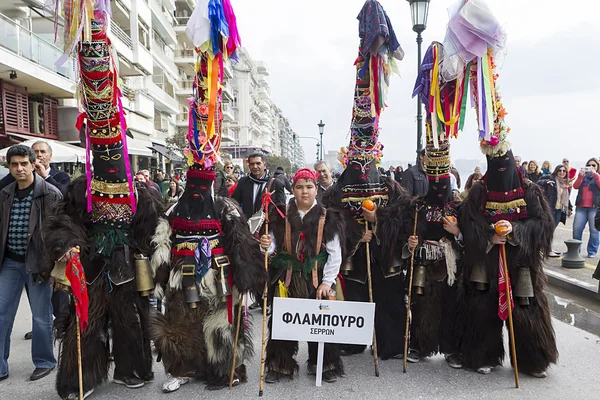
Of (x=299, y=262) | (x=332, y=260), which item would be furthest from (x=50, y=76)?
(x=332, y=260)

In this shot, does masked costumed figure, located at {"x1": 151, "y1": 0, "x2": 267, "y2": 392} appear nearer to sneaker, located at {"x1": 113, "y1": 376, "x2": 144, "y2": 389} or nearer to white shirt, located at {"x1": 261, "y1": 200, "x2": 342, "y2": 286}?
sneaker, located at {"x1": 113, "y1": 376, "x2": 144, "y2": 389}

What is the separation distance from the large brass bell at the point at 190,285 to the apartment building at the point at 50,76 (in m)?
2.60

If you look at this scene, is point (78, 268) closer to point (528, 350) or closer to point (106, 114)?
point (106, 114)

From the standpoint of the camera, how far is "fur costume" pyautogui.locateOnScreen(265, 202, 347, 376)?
3.44 metres

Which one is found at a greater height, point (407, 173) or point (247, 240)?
point (407, 173)

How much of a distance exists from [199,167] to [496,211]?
2445mm

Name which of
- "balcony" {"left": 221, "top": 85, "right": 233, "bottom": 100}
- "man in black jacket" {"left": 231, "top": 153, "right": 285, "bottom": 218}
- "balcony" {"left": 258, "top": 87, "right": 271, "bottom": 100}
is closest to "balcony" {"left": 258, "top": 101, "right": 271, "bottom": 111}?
"balcony" {"left": 258, "top": 87, "right": 271, "bottom": 100}

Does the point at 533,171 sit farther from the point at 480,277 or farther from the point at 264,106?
the point at 264,106

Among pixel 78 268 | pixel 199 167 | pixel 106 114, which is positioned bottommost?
pixel 78 268

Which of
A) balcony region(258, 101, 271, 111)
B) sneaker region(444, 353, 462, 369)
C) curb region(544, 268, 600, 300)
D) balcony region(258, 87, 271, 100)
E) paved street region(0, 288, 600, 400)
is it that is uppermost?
balcony region(258, 87, 271, 100)

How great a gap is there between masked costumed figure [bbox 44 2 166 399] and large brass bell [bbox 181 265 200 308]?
1.10 feet

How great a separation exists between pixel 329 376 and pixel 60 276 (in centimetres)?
224

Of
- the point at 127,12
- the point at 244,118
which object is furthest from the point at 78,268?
the point at 244,118

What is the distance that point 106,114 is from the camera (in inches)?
125
